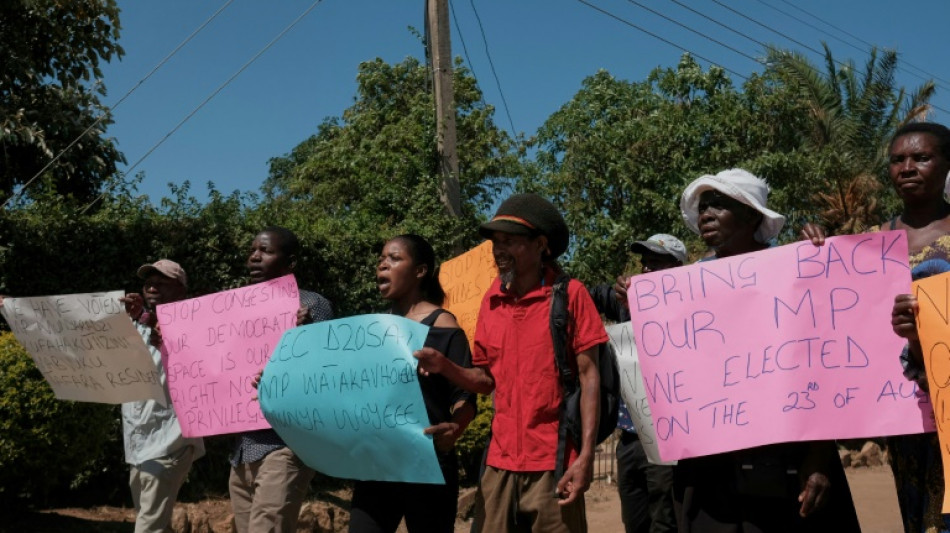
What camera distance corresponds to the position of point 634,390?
4.66 metres

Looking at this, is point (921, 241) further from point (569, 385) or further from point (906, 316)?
point (569, 385)

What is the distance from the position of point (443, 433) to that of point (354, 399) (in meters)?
0.40

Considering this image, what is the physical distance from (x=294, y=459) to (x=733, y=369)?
2.17 m

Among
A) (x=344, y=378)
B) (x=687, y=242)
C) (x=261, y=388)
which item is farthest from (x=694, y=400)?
(x=687, y=242)

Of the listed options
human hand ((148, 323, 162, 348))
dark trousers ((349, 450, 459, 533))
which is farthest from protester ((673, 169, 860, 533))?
human hand ((148, 323, 162, 348))

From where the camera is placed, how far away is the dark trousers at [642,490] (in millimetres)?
4805

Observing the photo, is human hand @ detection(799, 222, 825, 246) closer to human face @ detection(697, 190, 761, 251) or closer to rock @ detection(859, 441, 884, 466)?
human face @ detection(697, 190, 761, 251)

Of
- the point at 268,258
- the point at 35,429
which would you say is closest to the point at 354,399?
the point at 268,258

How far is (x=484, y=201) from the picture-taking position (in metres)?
18.6

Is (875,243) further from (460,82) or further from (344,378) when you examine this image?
(460,82)

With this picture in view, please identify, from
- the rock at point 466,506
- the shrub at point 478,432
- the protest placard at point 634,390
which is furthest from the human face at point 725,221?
the rock at point 466,506

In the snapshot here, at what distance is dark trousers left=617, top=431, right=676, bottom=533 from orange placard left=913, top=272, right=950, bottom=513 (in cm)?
225

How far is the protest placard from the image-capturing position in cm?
455

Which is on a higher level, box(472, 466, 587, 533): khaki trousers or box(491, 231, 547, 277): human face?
box(491, 231, 547, 277): human face
